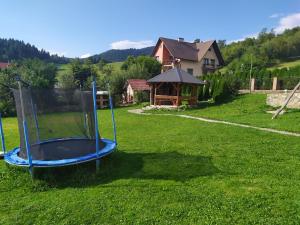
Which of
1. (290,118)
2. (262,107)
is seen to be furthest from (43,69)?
(290,118)

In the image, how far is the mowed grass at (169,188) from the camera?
4309 millimetres

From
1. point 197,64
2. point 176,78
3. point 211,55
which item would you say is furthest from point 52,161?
point 211,55

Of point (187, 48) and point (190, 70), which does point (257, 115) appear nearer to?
point (190, 70)

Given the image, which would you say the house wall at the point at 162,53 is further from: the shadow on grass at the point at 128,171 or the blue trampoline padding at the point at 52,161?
the blue trampoline padding at the point at 52,161

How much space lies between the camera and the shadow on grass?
596 centimetres

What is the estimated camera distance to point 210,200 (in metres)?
4.73

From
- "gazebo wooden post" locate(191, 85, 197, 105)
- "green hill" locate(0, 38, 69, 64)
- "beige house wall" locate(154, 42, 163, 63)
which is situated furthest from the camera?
"green hill" locate(0, 38, 69, 64)

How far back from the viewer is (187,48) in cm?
4044

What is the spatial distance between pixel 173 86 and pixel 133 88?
9736 millimetres

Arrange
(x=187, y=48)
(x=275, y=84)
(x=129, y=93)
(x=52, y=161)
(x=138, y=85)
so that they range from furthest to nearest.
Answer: (x=187, y=48)
(x=129, y=93)
(x=138, y=85)
(x=275, y=84)
(x=52, y=161)

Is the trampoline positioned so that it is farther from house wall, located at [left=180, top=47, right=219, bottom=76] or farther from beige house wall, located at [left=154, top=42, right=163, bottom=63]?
beige house wall, located at [left=154, top=42, right=163, bottom=63]

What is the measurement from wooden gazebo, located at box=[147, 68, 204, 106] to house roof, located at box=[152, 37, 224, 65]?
1359 centimetres

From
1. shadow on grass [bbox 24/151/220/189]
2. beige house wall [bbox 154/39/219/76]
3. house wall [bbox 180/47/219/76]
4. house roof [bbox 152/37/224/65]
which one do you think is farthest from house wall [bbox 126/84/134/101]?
shadow on grass [bbox 24/151/220/189]

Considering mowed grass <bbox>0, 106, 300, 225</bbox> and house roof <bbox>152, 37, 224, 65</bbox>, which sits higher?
house roof <bbox>152, 37, 224, 65</bbox>
